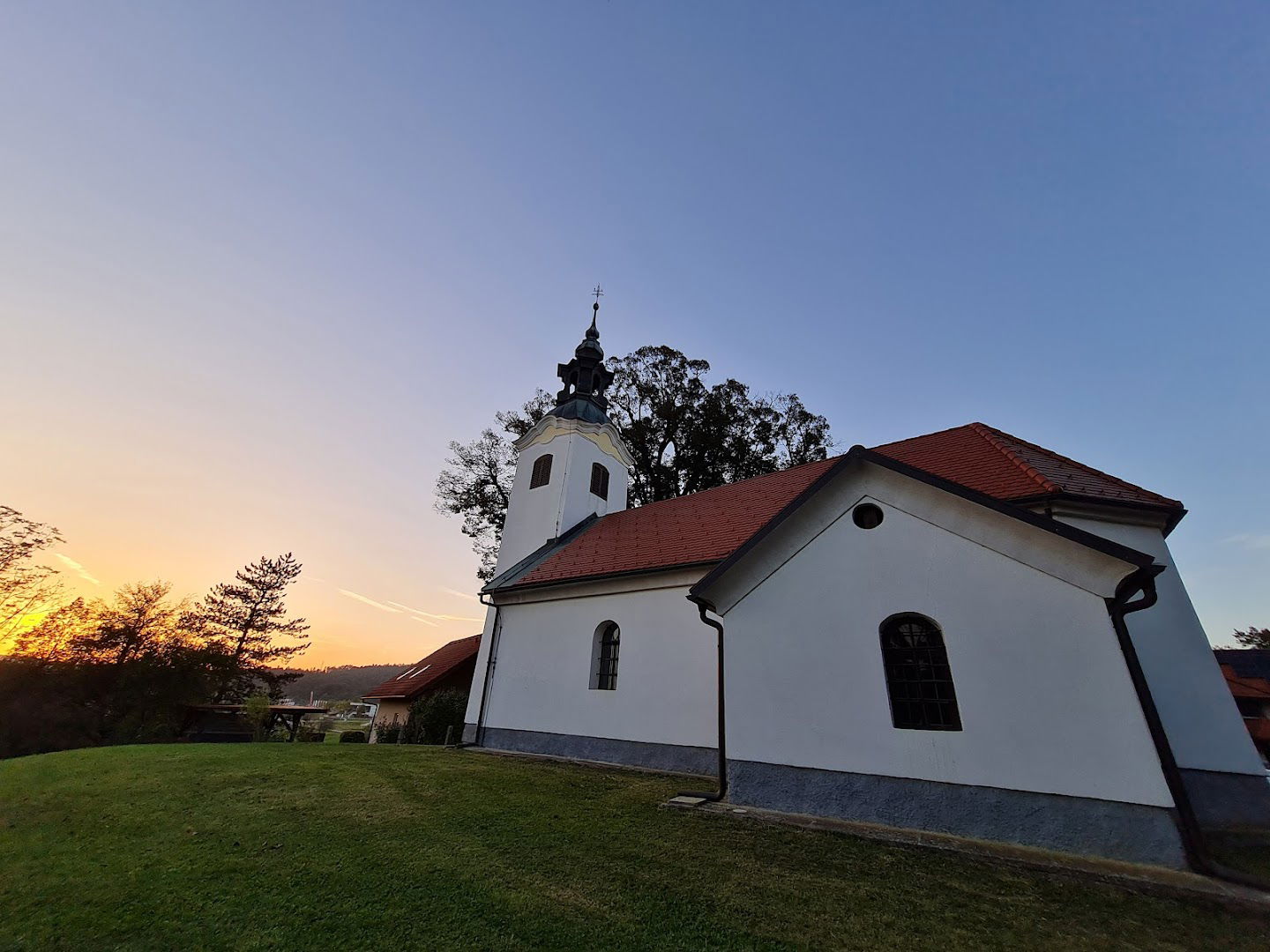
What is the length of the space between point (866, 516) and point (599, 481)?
11.6m

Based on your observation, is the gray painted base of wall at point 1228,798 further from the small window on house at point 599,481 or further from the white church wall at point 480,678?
the small window on house at point 599,481

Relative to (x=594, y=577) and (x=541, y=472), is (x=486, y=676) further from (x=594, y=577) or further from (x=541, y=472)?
(x=541, y=472)

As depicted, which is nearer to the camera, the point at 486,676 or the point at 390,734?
the point at 486,676

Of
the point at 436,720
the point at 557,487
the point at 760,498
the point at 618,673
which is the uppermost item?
the point at 557,487

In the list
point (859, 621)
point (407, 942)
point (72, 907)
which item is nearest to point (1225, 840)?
point (859, 621)

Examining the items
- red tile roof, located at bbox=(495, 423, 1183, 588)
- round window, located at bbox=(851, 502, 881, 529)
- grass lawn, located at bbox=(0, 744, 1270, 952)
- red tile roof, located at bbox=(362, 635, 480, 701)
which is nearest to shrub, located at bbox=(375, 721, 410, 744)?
red tile roof, located at bbox=(362, 635, 480, 701)

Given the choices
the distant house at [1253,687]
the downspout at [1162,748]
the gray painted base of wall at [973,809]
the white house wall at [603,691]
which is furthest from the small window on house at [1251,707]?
the white house wall at [603,691]

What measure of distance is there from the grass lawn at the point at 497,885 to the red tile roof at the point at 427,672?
12.5 meters

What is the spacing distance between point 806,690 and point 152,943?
598cm

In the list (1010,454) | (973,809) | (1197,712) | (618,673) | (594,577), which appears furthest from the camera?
(594,577)

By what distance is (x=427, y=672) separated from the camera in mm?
19797

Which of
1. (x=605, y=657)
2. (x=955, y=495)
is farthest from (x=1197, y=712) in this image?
(x=605, y=657)

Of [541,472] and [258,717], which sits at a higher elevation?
[541,472]

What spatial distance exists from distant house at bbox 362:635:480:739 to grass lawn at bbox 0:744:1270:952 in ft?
40.4
